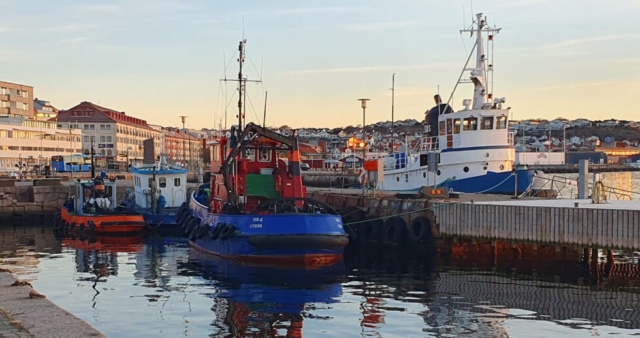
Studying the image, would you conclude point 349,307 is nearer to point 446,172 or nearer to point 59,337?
point 59,337

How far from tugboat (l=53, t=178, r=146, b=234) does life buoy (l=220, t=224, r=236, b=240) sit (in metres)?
12.8

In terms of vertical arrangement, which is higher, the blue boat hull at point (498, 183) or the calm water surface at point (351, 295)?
the blue boat hull at point (498, 183)

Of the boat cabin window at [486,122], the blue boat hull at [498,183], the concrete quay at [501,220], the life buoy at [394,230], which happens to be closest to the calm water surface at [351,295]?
the life buoy at [394,230]

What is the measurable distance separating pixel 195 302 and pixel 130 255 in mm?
12033

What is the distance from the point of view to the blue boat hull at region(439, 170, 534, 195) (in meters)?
37.1

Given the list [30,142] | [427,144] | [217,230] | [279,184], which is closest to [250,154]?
[279,184]

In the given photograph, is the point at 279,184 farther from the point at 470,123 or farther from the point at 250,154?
the point at 470,123

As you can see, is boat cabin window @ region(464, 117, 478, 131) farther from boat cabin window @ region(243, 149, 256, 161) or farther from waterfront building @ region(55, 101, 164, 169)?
waterfront building @ region(55, 101, 164, 169)

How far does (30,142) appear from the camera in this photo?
103375mm

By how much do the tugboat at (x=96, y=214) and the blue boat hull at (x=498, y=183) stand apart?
15657mm

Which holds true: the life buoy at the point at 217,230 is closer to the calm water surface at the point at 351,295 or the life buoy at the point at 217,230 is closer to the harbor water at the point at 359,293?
the calm water surface at the point at 351,295

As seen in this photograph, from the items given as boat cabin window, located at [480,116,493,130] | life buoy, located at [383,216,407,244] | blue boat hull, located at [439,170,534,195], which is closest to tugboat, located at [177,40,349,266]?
life buoy, located at [383,216,407,244]

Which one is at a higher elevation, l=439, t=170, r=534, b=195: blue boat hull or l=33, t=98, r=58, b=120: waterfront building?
l=33, t=98, r=58, b=120: waterfront building

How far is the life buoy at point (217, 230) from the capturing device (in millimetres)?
27312
